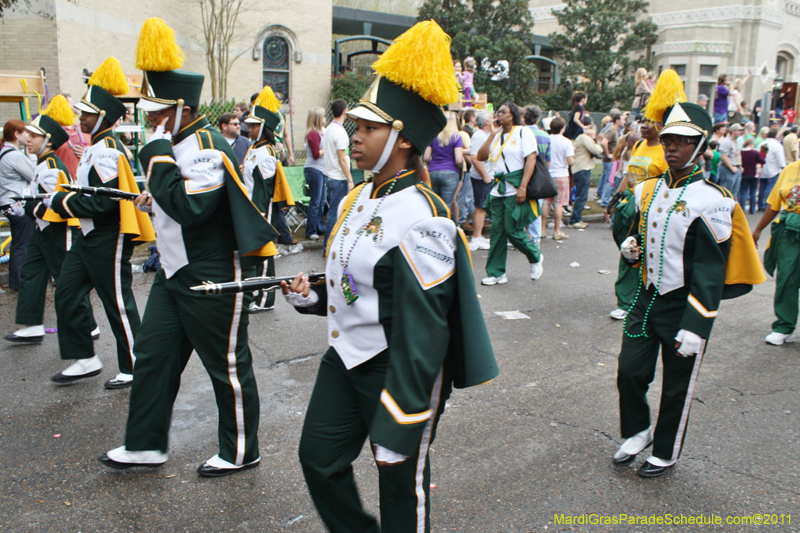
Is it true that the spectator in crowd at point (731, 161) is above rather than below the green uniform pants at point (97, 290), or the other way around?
above

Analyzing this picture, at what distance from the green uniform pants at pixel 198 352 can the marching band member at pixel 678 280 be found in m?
2.09

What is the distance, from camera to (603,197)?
14.1 m

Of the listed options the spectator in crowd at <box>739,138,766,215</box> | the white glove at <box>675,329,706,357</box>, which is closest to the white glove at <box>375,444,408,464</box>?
the white glove at <box>675,329,706,357</box>

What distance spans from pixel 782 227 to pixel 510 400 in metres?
3.46

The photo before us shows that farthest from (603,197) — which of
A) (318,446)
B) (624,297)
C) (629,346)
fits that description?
(318,446)

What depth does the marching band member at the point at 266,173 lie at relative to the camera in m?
6.68

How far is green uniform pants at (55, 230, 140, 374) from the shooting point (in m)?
4.61

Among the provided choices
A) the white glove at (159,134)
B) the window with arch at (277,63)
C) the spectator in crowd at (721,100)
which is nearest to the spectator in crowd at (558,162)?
the white glove at (159,134)

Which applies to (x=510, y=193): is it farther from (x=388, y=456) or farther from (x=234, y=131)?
(x=388, y=456)

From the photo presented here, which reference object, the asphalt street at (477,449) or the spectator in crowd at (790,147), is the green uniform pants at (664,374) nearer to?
the asphalt street at (477,449)

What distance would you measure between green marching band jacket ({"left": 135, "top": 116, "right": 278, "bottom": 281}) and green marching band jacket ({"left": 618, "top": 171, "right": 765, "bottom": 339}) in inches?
82.9

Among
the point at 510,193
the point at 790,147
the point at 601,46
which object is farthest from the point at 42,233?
the point at 601,46

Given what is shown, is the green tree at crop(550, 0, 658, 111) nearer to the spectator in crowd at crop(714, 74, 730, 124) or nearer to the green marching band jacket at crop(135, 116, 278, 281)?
the spectator in crowd at crop(714, 74, 730, 124)

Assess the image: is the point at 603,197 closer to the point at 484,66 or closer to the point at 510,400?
the point at 510,400
